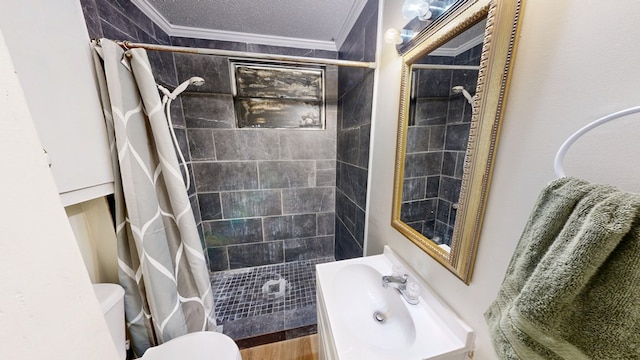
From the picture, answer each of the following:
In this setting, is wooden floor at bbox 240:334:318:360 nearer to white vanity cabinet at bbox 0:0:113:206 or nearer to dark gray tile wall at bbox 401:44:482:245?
dark gray tile wall at bbox 401:44:482:245

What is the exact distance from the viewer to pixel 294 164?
1.98 metres

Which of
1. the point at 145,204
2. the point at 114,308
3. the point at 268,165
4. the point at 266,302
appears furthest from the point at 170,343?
the point at 268,165

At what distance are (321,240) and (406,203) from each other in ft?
4.75

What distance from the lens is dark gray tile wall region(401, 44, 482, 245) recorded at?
656 mm

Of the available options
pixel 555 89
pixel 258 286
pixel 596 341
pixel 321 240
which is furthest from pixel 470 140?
pixel 258 286

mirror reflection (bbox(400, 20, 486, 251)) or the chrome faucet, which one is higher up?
mirror reflection (bbox(400, 20, 486, 251))

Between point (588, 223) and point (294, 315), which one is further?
point (294, 315)

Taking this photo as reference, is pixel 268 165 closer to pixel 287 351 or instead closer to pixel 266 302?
pixel 266 302

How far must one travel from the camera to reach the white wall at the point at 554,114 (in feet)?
1.10

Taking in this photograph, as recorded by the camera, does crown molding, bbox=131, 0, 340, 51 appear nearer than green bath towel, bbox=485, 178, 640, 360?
No

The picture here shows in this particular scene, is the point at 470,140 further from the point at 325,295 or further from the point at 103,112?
the point at 103,112

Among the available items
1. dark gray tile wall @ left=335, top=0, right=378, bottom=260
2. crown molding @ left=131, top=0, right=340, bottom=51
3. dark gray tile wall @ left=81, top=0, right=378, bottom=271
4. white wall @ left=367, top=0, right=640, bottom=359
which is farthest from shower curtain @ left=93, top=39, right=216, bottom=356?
white wall @ left=367, top=0, right=640, bottom=359

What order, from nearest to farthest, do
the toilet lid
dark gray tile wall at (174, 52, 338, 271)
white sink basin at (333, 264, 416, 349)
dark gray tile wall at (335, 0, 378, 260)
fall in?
white sink basin at (333, 264, 416, 349) → the toilet lid → dark gray tile wall at (335, 0, 378, 260) → dark gray tile wall at (174, 52, 338, 271)

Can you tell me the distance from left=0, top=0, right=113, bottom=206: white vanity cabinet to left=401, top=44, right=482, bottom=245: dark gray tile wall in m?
1.34
